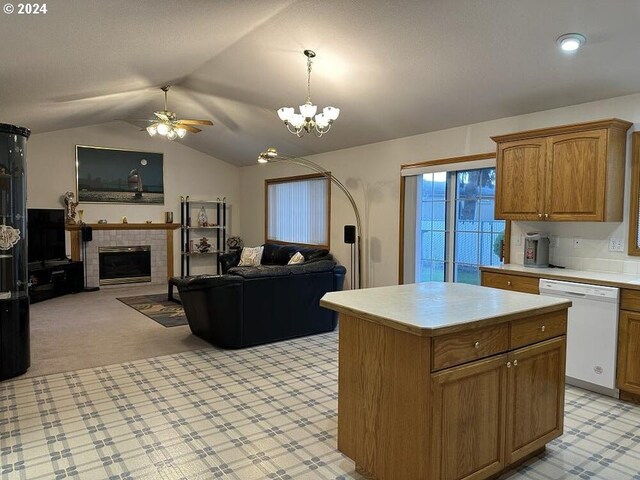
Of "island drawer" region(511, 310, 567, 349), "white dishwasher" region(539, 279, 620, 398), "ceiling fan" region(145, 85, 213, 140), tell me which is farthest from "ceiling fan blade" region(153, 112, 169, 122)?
"island drawer" region(511, 310, 567, 349)

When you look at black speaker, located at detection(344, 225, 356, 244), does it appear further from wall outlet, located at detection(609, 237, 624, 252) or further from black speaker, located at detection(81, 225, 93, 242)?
black speaker, located at detection(81, 225, 93, 242)

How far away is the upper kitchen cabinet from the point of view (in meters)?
3.65

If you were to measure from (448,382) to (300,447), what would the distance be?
1.19 m

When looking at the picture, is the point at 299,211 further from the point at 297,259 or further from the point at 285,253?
the point at 297,259

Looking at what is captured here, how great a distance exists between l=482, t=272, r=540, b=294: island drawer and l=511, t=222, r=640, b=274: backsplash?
1.92 ft

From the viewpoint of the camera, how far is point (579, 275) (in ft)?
12.2

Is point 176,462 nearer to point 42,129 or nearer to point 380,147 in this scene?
point 380,147

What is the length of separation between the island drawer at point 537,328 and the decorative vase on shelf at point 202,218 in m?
7.91

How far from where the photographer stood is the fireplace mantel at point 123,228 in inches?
317

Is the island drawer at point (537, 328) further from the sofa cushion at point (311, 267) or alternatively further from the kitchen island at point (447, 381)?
the sofa cushion at point (311, 267)

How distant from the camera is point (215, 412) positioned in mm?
3240

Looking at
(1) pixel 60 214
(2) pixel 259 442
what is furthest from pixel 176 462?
(1) pixel 60 214

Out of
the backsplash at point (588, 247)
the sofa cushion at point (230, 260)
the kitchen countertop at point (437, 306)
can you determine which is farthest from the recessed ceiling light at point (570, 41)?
the sofa cushion at point (230, 260)

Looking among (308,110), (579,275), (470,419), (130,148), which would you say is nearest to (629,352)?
(579,275)
